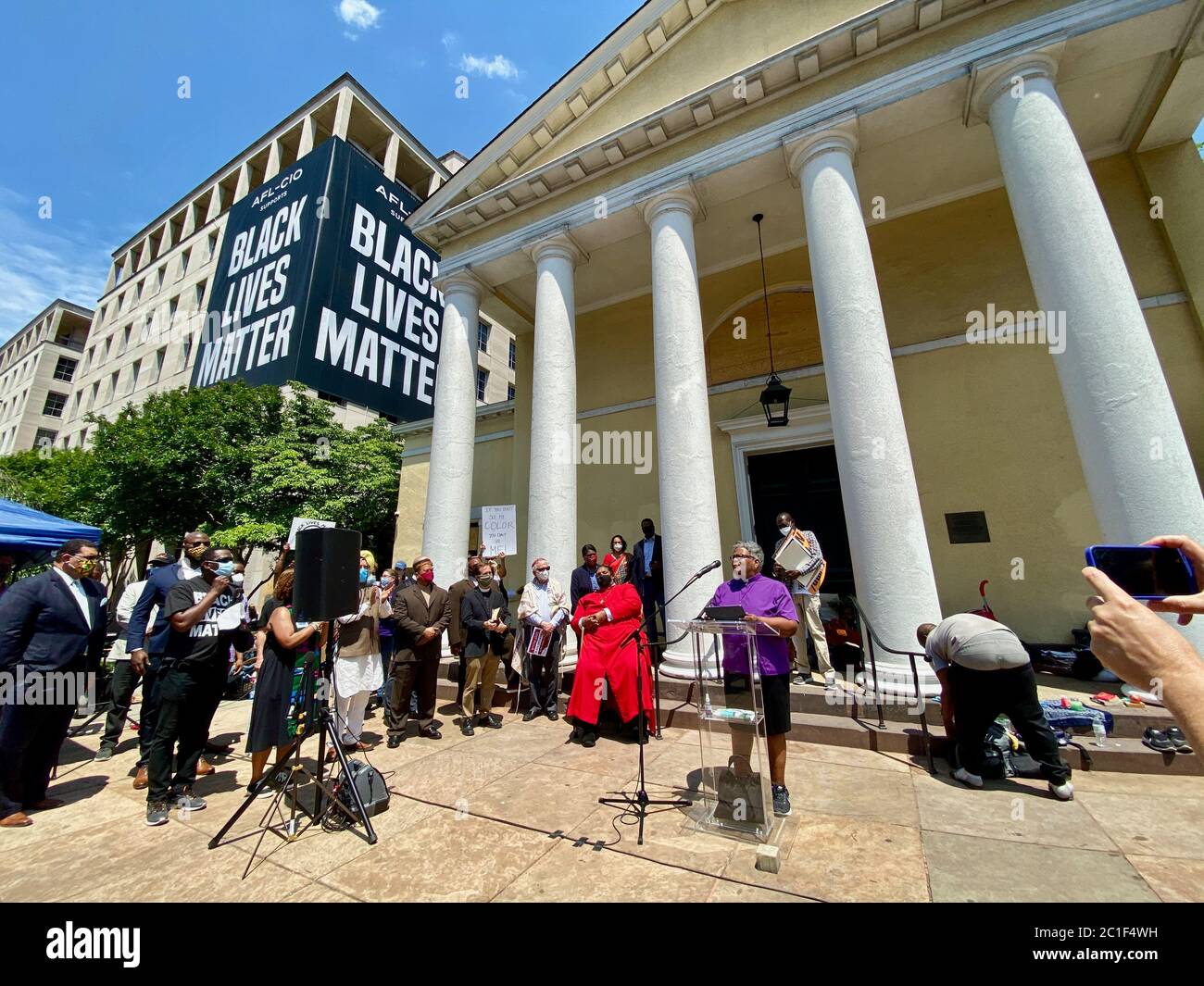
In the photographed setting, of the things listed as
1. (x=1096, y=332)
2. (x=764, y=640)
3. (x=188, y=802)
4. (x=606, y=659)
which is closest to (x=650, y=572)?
(x=606, y=659)

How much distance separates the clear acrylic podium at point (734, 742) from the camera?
3.36 metres

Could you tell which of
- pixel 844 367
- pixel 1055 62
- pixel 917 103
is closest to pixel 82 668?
pixel 844 367

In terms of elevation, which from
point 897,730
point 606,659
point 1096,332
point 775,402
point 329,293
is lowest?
point 897,730

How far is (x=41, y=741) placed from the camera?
4.12 meters

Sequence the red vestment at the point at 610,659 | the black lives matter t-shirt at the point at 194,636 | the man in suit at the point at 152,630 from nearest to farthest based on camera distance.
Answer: the black lives matter t-shirt at the point at 194,636, the man in suit at the point at 152,630, the red vestment at the point at 610,659

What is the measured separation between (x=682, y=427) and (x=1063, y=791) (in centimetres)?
537

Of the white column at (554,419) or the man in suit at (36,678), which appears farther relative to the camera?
the white column at (554,419)

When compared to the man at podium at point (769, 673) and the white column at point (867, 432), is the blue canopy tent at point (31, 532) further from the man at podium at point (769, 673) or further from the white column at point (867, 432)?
the white column at point (867, 432)

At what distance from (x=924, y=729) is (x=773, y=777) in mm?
2114

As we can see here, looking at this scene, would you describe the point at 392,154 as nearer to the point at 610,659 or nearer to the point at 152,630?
the point at 152,630

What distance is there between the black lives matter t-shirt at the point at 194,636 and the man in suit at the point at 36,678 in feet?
3.05

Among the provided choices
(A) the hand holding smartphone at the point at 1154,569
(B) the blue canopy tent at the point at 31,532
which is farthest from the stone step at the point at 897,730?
(B) the blue canopy tent at the point at 31,532

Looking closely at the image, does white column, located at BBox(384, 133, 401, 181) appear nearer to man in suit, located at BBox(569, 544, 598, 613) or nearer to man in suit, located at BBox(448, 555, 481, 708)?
man in suit, located at BBox(569, 544, 598, 613)

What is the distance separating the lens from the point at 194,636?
13.4ft
